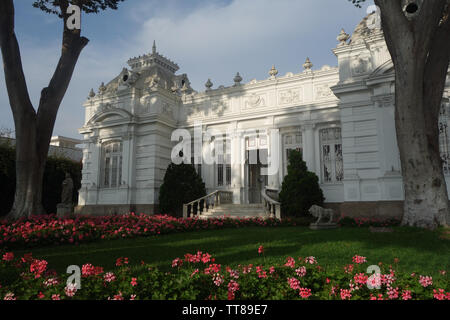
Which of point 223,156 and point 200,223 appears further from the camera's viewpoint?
point 223,156

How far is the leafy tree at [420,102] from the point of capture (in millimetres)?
9562

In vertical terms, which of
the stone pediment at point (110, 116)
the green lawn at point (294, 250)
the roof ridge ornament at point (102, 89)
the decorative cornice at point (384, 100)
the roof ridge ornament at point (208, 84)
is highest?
the roof ridge ornament at point (102, 89)

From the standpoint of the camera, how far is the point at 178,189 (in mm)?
17281

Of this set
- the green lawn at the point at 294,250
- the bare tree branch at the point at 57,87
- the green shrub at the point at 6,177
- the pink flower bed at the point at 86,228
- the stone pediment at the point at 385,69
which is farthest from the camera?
the green shrub at the point at 6,177

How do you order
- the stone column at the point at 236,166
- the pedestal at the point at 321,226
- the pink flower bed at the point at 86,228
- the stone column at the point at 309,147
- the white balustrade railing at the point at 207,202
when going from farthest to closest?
the stone column at the point at 236,166 → the stone column at the point at 309,147 → the white balustrade railing at the point at 207,202 → the pedestal at the point at 321,226 → the pink flower bed at the point at 86,228

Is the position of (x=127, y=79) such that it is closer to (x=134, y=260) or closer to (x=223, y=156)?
(x=223, y=156)

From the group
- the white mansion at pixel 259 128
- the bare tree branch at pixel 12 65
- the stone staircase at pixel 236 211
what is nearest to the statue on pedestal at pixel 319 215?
the white mansion at pixel 259 128

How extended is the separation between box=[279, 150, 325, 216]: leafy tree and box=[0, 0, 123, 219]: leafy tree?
387 inches

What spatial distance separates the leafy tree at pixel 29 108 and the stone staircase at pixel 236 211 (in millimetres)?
7168

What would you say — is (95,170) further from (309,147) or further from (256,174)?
(309,147)

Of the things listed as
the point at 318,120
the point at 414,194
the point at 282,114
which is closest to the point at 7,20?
the point at 282,114

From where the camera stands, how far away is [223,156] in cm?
1936

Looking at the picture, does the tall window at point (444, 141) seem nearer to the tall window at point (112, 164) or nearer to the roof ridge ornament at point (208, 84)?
the roof ridge ornament at point (208, 84)

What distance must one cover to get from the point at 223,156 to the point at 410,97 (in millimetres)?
11194
